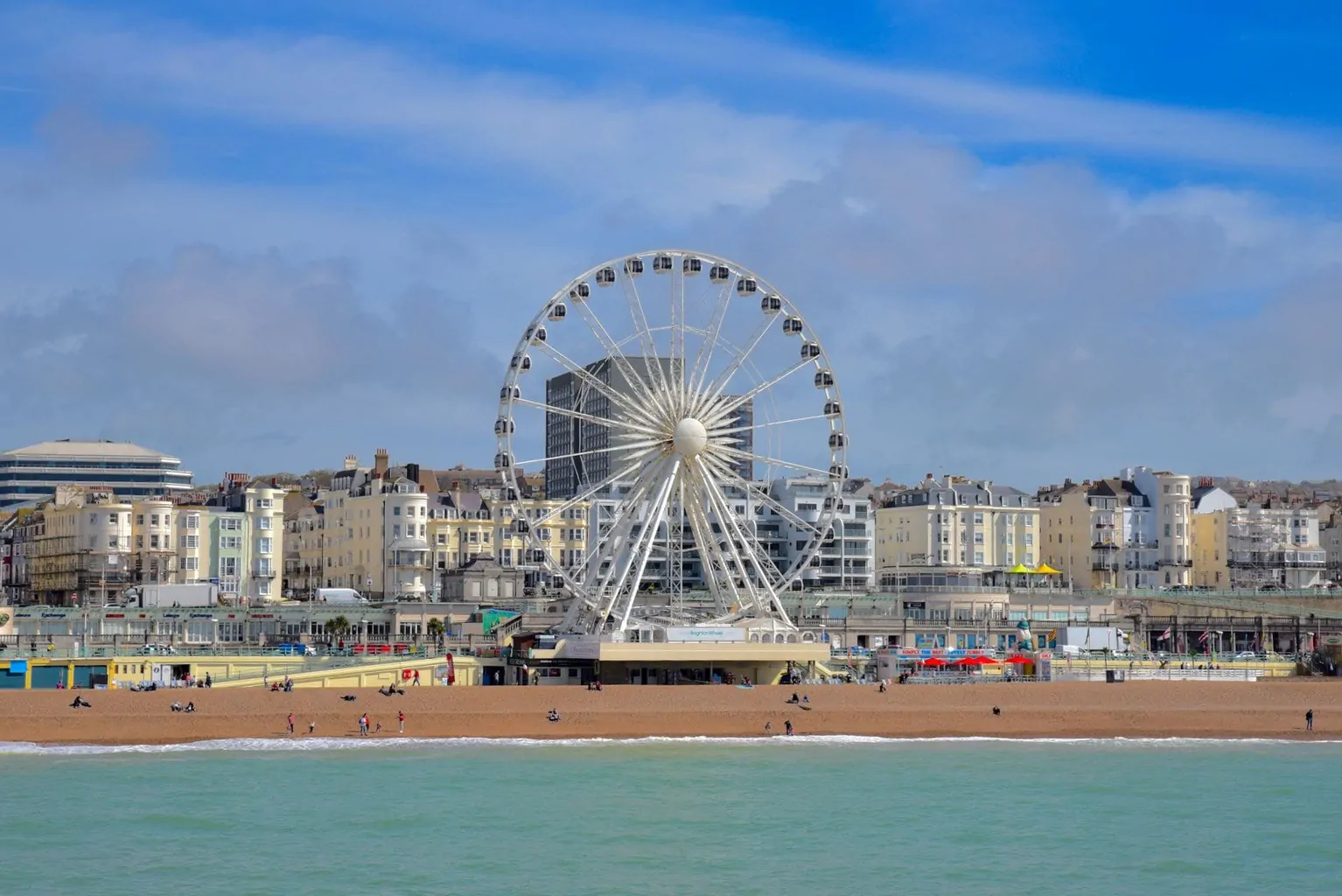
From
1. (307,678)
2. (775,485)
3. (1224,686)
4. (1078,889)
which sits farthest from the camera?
(775,485)

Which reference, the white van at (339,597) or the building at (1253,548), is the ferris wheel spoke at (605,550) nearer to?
the white van at (339,597)

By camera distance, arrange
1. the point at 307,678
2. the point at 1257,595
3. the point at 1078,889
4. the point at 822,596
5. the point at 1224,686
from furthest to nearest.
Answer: the point at 1257,595
the point at 822,596
the point at 1224,686
the point at 307,678
the point at 1078,889

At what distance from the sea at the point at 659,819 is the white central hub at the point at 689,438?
11.2m

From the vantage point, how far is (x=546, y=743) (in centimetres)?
5244

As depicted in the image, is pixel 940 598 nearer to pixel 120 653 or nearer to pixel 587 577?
pixel 587 577

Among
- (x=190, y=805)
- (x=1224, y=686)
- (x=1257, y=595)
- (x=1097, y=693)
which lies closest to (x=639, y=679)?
(x=1097, y=693)

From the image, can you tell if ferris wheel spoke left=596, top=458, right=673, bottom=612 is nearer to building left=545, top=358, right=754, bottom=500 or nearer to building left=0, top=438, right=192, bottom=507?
building left=545, top=358, right=754, bottom=500

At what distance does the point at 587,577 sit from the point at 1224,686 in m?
20.5

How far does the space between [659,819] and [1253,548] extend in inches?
3607

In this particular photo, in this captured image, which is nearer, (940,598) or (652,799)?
(652,799)

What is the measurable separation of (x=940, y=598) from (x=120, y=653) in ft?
145

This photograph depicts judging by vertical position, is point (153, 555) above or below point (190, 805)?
above

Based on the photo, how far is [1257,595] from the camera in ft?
331

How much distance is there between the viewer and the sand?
52969mm
